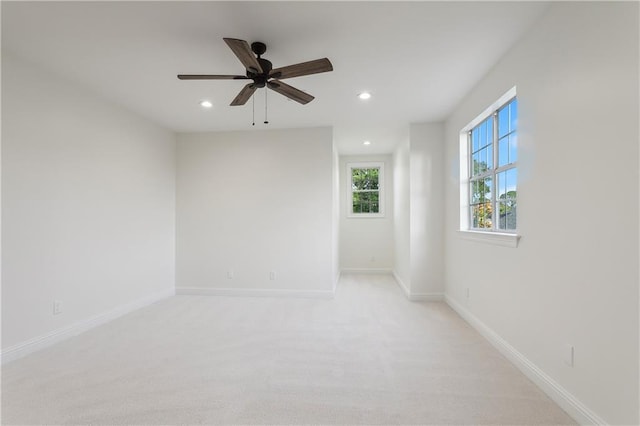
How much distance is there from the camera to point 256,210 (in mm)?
4551

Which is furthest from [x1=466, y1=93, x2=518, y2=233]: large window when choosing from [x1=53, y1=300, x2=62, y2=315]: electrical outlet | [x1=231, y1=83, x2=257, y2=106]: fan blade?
[x1=53, y1=300, x2=62, y2=315]: electrical outlet

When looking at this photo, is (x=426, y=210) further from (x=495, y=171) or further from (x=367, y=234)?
(x=367, y=234)

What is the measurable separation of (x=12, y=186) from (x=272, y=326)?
104 inches

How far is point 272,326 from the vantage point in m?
3.19

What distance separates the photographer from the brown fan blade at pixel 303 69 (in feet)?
6.68

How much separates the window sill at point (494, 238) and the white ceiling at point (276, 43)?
4.94 ft

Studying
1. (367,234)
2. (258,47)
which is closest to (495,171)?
(258,47)

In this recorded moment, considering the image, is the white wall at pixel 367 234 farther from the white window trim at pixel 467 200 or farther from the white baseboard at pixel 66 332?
the white baseboard at pixel 66 332

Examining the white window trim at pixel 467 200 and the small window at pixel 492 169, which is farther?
the small window at pixel 492 169

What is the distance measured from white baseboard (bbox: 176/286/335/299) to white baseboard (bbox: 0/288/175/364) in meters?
0.59

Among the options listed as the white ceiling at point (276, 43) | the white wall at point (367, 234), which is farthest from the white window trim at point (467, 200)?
the white wall at point (367, 234)

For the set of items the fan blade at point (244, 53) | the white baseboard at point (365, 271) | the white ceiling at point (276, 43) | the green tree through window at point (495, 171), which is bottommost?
the white baseboard at point (365, 271)

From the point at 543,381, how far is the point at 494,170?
1.79 meters

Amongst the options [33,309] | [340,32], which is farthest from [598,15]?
[33,309]
